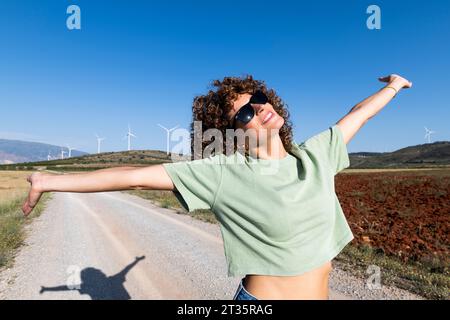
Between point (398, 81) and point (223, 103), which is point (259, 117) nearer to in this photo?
point (223, 103)

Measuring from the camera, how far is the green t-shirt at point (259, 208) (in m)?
2.04

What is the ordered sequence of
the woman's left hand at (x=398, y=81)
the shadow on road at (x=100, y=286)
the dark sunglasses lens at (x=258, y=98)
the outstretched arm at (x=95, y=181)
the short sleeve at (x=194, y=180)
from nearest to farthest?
1. the outstretched arm at (x=95, y=181)
2. the short sleeve at (x=194, y=180)
3. the dark sunglasses lens at (x=258, y=98)
4. the woman's left hand at (x=398, y=81)
5. the shadow on road at (x=100, y=286)

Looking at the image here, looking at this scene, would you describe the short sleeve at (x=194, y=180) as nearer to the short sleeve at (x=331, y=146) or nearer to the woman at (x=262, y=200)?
the woman at (x=262, y=200)

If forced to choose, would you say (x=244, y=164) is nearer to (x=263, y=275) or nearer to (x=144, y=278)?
(x=263, y=275)

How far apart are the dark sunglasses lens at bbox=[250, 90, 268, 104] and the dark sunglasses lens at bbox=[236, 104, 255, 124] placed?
10 centimetres

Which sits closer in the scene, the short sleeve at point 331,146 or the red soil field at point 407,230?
the short sleeve at point 331,146

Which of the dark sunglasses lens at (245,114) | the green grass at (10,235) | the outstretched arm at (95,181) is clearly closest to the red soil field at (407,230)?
the dark sunglasses lens at (245,114)

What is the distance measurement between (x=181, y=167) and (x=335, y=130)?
1177 millimetres

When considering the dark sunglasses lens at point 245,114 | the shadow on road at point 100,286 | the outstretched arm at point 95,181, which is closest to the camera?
the outstretched arm at point 95,181

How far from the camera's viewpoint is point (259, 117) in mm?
2480

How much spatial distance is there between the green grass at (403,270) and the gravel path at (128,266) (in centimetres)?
37

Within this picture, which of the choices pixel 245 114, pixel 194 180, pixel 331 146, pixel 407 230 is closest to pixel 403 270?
pixel 407 230
